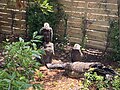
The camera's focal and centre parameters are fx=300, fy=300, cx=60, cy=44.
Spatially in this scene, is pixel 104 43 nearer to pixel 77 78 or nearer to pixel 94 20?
pixel 94 20

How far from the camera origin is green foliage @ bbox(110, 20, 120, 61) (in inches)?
260

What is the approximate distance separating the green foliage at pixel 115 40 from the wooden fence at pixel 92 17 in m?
0.20

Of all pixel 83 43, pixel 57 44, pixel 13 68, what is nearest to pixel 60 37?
pixel 57 44

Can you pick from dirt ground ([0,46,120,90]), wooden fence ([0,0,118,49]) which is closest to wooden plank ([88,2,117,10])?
wooden fence ([0,0,118,49])

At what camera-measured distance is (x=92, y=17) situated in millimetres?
7211

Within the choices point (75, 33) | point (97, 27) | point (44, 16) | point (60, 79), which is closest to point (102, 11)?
point (97, 27)

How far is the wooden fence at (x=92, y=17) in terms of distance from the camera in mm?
7000

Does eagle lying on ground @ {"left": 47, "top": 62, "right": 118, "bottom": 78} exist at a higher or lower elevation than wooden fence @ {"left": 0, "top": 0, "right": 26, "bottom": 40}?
lower

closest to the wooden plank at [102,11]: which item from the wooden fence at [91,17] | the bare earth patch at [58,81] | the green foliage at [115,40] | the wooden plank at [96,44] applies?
the wooden fence at [91,17]

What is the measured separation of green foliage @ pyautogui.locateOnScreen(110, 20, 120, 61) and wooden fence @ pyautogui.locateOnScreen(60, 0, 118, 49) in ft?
0.66

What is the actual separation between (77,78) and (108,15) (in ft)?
7.44

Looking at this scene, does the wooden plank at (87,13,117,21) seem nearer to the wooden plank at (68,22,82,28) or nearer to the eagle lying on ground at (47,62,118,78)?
the wooden plank at (68,22,82,28)

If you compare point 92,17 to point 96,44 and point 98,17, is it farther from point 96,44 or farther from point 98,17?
point 96,44

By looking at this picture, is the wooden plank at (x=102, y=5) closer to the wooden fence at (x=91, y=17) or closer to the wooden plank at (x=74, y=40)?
the wooden fence at (x=91, y=17)
